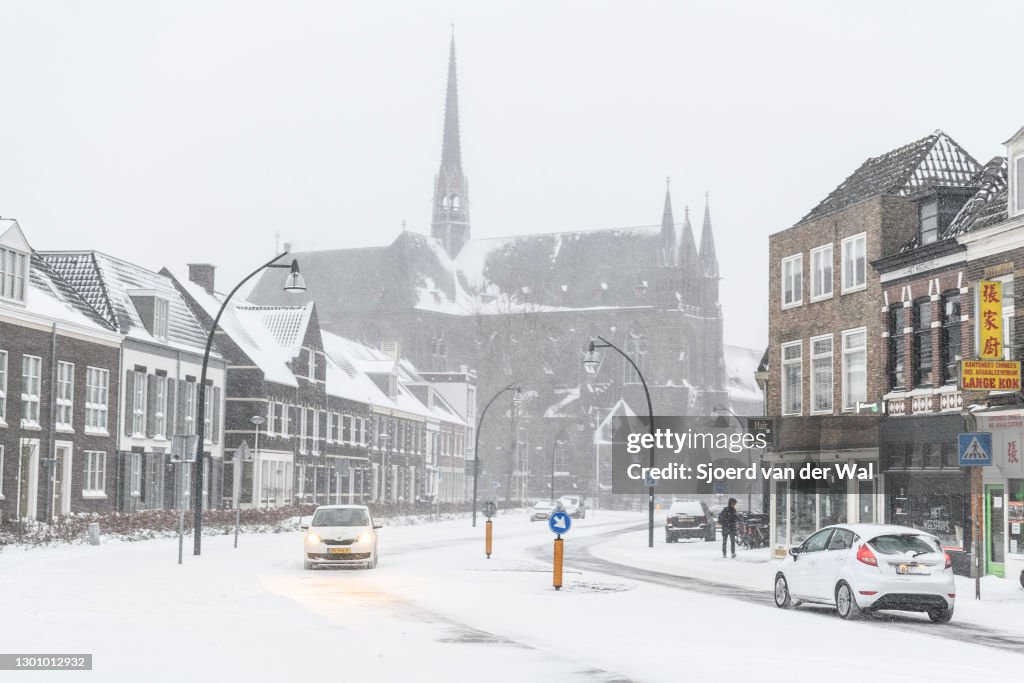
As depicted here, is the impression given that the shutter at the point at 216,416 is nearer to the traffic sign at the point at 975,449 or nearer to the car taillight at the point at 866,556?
the traffic sign at the point at 975,449

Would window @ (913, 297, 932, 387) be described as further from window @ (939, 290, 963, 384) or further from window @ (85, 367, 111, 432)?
window @ (85, 367, 111, 432)

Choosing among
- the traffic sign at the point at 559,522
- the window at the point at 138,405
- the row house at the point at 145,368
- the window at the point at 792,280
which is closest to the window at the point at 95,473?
the row house at the point at 145,368

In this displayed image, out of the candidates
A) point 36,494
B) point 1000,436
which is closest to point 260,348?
point 36,494

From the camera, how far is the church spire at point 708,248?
427 ft

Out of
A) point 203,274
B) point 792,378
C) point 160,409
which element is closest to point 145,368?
point 160,409

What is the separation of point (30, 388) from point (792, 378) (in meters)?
22.3

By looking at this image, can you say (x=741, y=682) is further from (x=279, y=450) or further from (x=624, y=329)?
(x=624, y=329)

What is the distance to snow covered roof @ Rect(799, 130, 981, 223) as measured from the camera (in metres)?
35.4

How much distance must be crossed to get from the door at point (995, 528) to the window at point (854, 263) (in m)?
7.69

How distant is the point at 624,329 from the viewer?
124 m

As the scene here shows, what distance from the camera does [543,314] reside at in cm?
12588

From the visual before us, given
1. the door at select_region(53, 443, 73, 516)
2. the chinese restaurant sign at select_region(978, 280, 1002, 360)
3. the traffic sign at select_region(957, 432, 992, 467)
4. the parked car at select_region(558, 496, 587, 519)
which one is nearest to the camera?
the traffic sign at select_region(957, 432, 992, 467)

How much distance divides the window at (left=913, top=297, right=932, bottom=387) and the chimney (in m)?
38.1

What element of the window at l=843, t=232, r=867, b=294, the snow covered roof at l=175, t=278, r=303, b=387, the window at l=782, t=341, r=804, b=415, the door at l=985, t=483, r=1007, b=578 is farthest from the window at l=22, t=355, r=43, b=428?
the door at l=985, t=483, r=1007, b=578
